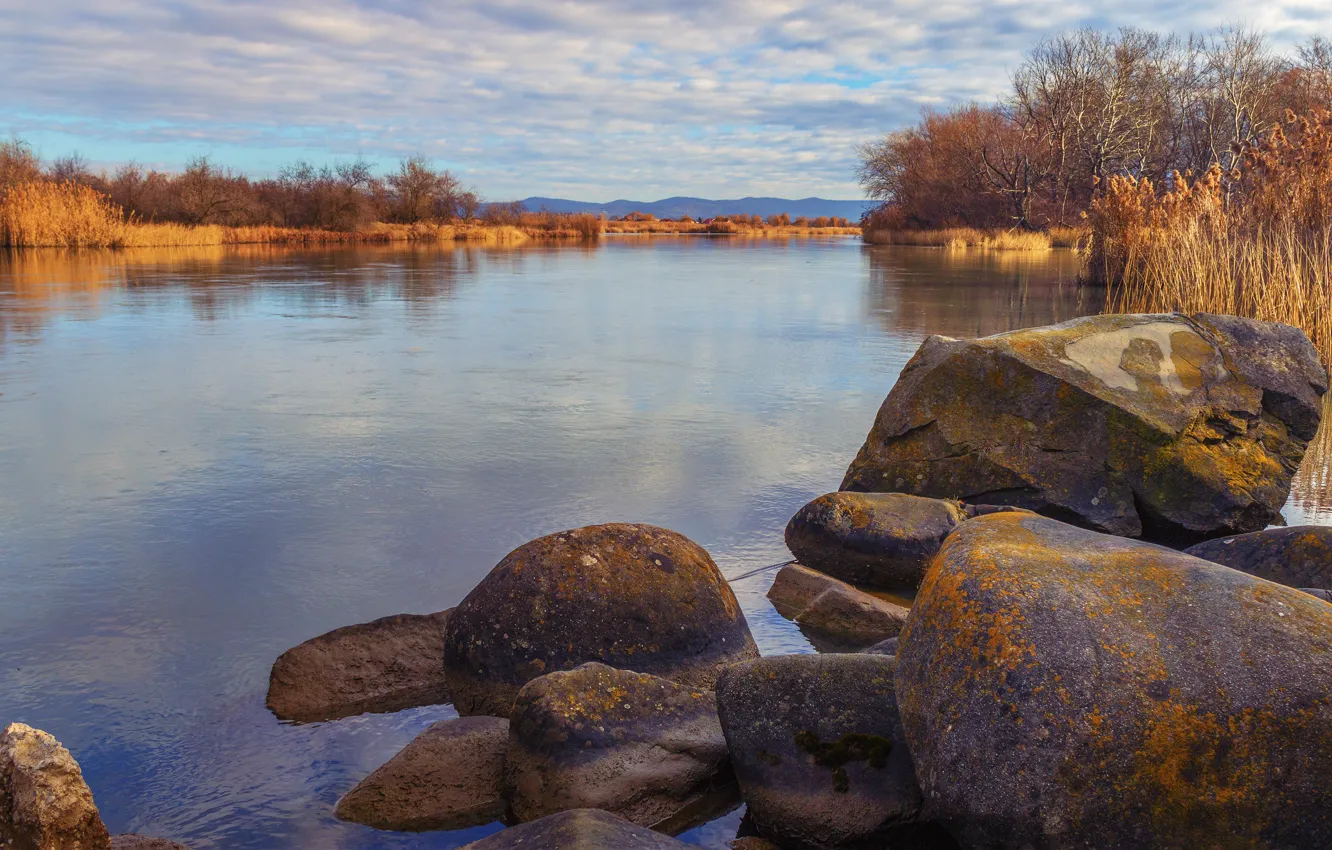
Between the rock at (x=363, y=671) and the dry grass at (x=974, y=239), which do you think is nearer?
the rock at (x=363, y=671)

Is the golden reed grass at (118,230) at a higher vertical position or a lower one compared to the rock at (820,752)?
higher

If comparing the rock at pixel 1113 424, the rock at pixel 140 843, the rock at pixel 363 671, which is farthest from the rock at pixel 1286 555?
the rock at pixel 140 843

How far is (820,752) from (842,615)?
152cm

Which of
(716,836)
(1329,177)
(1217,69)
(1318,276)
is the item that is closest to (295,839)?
(716,836)

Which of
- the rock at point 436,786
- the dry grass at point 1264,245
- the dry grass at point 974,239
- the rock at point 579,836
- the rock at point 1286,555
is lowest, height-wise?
the rock at point 436,786

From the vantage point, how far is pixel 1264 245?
10742mm

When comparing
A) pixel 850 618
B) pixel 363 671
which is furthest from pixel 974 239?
pixel 363 671

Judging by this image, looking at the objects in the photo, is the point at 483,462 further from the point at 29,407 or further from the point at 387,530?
the point at 29,407

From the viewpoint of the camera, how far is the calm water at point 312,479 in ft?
11.4

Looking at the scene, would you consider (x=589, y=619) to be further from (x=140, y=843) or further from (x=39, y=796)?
(x=39, y=796)

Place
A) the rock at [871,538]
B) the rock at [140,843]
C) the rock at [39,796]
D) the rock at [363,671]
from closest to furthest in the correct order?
the rock at [39,796]
the rock at [140,843]
the rock at [363,671]
the rock at [871,538]

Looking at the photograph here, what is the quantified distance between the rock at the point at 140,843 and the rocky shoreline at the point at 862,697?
22mm

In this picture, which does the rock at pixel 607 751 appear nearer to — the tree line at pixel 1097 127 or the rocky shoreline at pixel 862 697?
the rocky shoreline at pixel 862 697

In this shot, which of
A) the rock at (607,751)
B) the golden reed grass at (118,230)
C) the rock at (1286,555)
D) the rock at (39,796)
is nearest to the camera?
the rock at (39,796)
